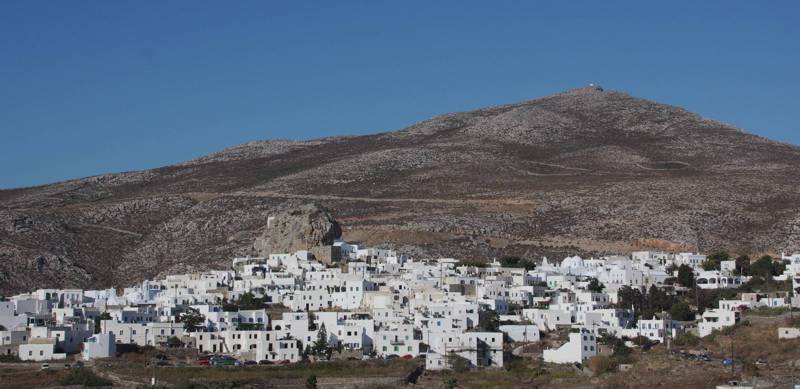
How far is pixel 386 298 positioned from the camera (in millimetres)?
69562

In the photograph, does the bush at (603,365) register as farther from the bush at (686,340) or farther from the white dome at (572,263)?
the white dome at (572,263)

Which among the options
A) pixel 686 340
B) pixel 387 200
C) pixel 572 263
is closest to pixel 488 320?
pixel 686 340

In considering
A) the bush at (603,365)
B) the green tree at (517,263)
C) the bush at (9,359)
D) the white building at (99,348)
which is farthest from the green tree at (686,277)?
the bush at (9,359)

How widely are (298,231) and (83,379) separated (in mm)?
31326

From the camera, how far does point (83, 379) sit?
56094 mm

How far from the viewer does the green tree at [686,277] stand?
247 feet

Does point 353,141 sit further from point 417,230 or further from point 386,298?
point 386,298

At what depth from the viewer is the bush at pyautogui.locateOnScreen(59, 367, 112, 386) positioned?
55938 mm

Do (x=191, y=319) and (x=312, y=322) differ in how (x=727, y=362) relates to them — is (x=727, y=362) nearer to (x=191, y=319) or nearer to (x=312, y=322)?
(x=312, y=322)

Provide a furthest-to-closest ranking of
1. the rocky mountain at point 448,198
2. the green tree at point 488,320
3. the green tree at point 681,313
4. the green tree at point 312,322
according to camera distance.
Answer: the rocky mountain at point 448,198
the green tree at point 681,313
the green tree at point 488,320
the green tree at point 312,322

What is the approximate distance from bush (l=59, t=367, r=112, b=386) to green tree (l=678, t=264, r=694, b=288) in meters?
31.3

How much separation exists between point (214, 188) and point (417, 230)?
34.9 m

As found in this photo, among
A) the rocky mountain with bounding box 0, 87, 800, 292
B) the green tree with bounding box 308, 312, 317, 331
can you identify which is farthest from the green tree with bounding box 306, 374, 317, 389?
the rocky mountain with bounding box 0, 87, 800, 292

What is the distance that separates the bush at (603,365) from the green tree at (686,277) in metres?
18.5
